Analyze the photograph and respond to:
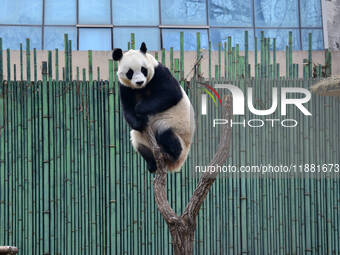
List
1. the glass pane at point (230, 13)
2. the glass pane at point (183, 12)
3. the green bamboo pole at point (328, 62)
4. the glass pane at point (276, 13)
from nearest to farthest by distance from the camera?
the green bamboo pole at point (328, 62), the glass pane at point (183, 12), the glass pane at point (230, 13), the glass pane at point (276, 13)

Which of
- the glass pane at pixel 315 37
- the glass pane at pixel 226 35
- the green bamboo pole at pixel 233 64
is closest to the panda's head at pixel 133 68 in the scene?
the green bamboo pole at pixel 233 64

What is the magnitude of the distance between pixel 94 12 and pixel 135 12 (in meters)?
0.56

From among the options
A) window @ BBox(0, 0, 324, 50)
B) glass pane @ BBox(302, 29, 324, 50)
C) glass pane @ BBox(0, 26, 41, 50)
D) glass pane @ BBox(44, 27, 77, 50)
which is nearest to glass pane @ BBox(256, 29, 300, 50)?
window @ BBox(0, 0, 324, 50)

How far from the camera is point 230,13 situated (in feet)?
27.7

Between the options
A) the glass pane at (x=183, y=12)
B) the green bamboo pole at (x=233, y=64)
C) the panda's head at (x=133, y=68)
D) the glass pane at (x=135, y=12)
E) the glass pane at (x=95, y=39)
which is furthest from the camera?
the glass pane at (x=183, y=12)

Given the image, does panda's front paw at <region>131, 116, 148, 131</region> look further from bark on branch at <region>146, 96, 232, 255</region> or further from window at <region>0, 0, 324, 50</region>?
window at <region>0, 0, 324, 50</region>

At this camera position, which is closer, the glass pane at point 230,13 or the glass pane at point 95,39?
the glass pane at point 95,39

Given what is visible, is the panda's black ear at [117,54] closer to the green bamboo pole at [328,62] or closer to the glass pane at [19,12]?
the green bamboo pole at [328,62]

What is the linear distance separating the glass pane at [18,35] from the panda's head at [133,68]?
4559 mm

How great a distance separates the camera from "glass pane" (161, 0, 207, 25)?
8.20 meters

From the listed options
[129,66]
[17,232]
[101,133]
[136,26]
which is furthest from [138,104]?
[136,26]

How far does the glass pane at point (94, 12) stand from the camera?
26.3 feet

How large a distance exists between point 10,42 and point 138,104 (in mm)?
4731

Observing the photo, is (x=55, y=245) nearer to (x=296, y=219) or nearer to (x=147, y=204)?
(x=147, y=204)
